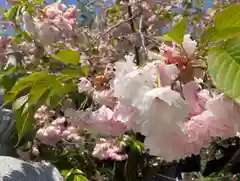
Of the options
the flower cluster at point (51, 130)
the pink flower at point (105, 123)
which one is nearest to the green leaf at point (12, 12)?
the flower cluster at point (51, 130)

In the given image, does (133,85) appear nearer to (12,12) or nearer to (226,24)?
(226,24)

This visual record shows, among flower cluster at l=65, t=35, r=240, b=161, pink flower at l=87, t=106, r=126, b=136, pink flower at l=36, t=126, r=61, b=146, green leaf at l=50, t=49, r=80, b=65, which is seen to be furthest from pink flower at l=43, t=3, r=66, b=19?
flower cluster at l=65, t=35, r=240, b=161

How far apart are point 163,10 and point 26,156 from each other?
1353 millimetres

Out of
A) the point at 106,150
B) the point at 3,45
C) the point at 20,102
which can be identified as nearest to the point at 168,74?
the point at 20,102

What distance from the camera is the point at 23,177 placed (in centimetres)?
126

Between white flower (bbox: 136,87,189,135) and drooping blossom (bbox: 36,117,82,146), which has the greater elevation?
white flower (bbox: 136,87,189,135)

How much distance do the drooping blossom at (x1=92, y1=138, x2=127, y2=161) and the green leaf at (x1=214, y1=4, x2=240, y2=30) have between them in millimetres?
1597

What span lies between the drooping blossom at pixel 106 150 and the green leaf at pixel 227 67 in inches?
63.2

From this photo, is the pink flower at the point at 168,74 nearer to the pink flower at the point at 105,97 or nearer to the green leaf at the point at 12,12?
the pink flower at the point at 105,97

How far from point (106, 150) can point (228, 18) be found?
1677 millimetres

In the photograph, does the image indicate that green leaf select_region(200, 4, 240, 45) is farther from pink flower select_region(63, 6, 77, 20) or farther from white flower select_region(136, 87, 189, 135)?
pink flower select_region(63, 6, 77, 20)

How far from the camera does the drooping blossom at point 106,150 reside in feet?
7.19

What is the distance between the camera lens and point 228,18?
621 millimetres

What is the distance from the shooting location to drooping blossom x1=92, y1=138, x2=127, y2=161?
7.19 ft
